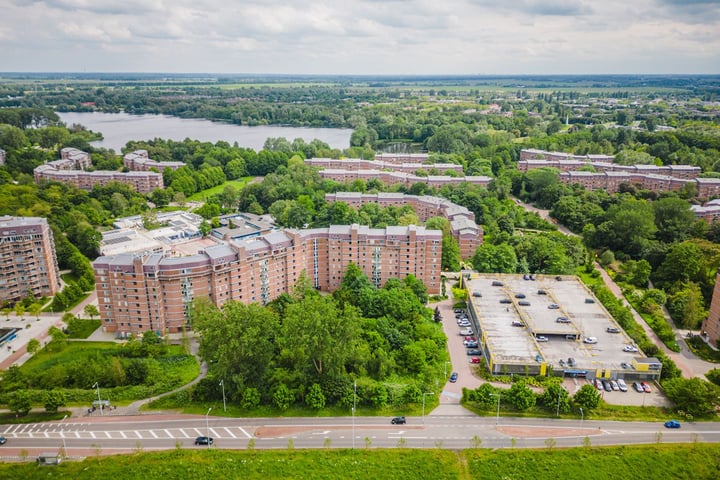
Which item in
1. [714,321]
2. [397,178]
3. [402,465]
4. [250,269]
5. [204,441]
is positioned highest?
[397,178]

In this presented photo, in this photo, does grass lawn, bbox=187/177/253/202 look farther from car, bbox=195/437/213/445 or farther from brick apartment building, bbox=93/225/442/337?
car, bbox=195/437/213/445

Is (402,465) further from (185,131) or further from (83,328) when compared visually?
(185,131)

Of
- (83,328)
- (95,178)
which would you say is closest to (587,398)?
(83,328)

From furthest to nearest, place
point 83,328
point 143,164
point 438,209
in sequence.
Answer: point 143,164 → point 438,209 → point 83,328

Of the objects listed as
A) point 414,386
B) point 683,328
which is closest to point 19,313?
point 414,386

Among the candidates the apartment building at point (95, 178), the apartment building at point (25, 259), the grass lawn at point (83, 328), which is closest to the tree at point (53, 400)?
the grass lawn at point (83, 328)

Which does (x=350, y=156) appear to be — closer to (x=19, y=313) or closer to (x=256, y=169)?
(x=256, y=169)
